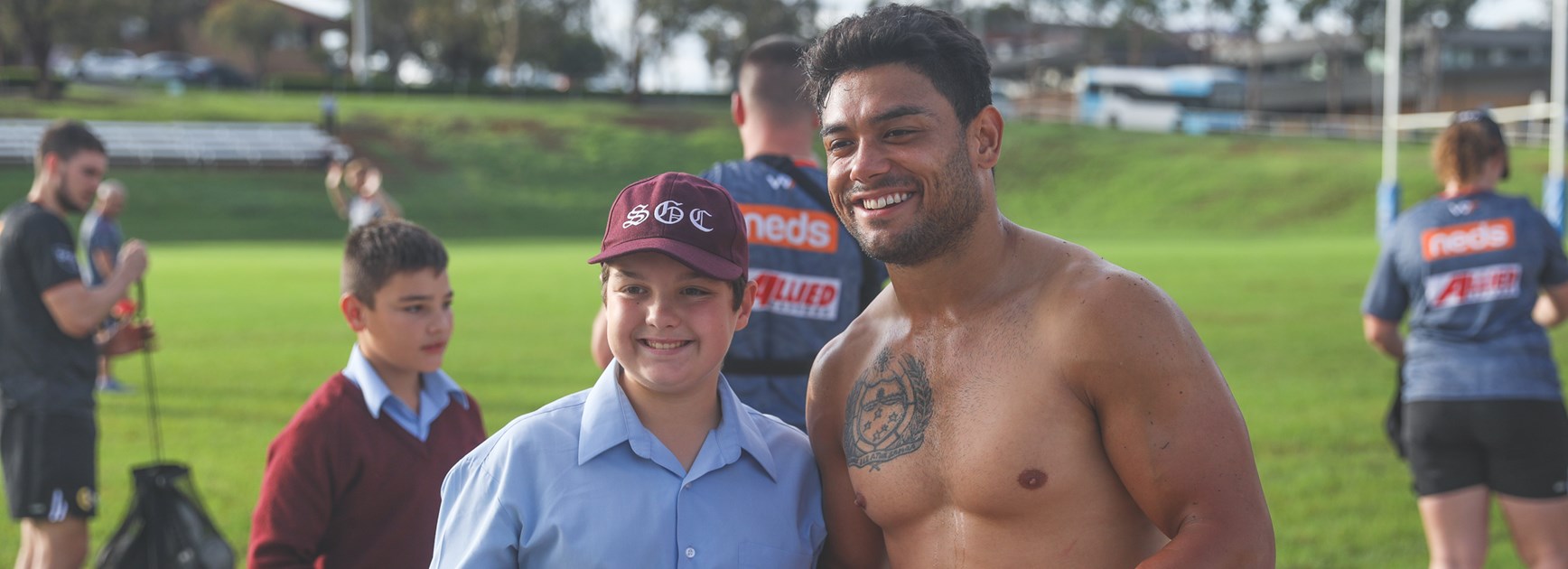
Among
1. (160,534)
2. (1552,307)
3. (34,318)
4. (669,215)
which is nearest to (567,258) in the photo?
(34,318)

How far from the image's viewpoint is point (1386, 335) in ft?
20.7

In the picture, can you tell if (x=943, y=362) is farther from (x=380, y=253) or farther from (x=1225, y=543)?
(x=380, y=253)

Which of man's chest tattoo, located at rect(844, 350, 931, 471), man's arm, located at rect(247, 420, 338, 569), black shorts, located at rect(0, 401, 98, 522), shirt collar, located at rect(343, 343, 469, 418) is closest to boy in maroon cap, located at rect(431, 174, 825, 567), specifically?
man's chest tattoo, located at rect(844, 350, 931, 471)

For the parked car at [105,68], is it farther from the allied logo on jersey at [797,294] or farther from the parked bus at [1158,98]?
the allied logo on jersey at [797,294]

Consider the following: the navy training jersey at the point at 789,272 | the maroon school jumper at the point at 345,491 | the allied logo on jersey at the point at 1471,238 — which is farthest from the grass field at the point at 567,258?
the maroon school jumper at the point at 345,491

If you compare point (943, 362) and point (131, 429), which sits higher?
point (943, 362)

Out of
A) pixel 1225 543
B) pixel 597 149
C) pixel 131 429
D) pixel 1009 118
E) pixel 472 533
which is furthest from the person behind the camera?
pixel 1009 118

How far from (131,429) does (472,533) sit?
875cm

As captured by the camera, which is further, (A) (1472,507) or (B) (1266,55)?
(B) (1266,55)

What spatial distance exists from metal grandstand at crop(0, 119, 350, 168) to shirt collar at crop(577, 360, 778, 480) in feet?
149

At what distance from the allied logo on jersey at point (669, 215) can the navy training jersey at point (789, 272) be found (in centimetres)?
167

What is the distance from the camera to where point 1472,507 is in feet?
18.9

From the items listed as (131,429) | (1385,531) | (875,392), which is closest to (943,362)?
(875,392)

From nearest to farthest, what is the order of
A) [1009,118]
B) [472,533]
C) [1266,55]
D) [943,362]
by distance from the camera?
[472,533] < [943,362] < [1009,118] < [1266,55]
